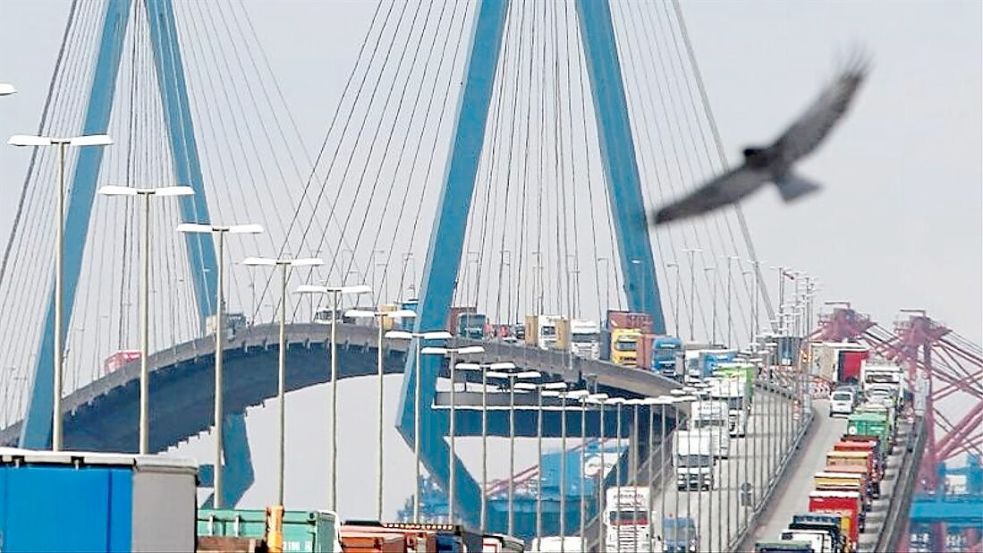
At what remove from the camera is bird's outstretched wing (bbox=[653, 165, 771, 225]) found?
1877cm

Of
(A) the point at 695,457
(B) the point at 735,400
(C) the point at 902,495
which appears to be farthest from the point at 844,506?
(B) the point at 735,400

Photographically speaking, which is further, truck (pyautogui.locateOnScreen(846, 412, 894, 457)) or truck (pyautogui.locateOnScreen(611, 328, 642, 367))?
truck (pyautogui.locateOnScreen(611, 328, 642, 367))

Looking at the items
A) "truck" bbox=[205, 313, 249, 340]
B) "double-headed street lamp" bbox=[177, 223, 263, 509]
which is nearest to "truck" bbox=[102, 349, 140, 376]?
"truck" bbox=[205, 313, 249, 340]

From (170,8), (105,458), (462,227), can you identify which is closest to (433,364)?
(462,227)

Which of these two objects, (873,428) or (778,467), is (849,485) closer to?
(873,428)

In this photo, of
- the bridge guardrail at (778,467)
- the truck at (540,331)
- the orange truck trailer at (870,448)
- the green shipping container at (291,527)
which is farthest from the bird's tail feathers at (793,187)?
the truck at (540,331)

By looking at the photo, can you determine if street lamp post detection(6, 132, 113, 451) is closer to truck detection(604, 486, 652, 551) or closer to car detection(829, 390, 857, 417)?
truck detection(604, 486, 652, 551)

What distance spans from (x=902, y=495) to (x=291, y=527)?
10029 cm

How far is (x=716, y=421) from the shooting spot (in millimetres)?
158000

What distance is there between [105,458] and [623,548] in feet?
318

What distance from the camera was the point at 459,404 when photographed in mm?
147000

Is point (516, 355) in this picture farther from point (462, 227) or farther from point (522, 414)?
point (462, 227)

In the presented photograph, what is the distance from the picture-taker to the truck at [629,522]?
387ft

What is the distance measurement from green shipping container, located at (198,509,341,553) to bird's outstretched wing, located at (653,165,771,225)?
16.7 metres
